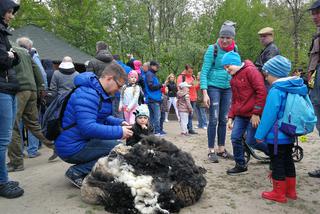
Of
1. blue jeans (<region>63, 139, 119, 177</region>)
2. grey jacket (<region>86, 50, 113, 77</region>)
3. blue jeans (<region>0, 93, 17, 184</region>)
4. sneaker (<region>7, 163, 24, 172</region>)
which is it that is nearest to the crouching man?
blue jeans (<region>63, 139, 119, 177</region>)

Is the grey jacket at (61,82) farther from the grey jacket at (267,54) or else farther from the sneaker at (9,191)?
the grey jacket at (267,54)

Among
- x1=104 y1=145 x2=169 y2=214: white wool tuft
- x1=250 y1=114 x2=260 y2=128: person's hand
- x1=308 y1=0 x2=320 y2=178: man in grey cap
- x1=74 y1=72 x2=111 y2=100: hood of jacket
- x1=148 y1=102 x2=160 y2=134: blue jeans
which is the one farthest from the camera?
x1=148 y1=102 x2=160 y2=134: blue jeans

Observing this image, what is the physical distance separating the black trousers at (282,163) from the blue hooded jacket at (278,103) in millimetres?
108

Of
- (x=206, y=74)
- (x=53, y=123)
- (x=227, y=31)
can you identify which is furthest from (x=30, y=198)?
(x=227, y=31)

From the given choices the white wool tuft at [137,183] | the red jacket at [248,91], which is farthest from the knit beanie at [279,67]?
the white wool tuft at [137,183]

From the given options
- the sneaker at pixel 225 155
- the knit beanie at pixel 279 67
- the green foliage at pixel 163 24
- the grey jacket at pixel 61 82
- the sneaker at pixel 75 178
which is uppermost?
the green foliage at pixel 163 24

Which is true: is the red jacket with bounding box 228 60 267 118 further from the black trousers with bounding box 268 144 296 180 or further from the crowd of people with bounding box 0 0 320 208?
the black trousers with bounding box 268 144 296 180

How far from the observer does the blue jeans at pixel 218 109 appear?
574cm

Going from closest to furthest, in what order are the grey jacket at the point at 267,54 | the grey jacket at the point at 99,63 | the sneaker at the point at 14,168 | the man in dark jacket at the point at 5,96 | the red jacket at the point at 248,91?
the man in dark jacket at the point at 5,96 → the red jacket at the point at 248,91 → the sneaker at the point at 14,168 → the grey jacket at the point at 267,54 → the grey jacket at the point at 99,63

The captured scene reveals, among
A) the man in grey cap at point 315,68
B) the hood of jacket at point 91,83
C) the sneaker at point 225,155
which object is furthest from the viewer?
the sneaker at point 225,155

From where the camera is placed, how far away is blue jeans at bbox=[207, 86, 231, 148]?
18.8 ft

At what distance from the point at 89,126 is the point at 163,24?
83.8 ft

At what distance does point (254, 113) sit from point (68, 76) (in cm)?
416

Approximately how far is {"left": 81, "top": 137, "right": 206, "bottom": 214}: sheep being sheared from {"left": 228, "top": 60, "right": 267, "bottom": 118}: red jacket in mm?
1146
